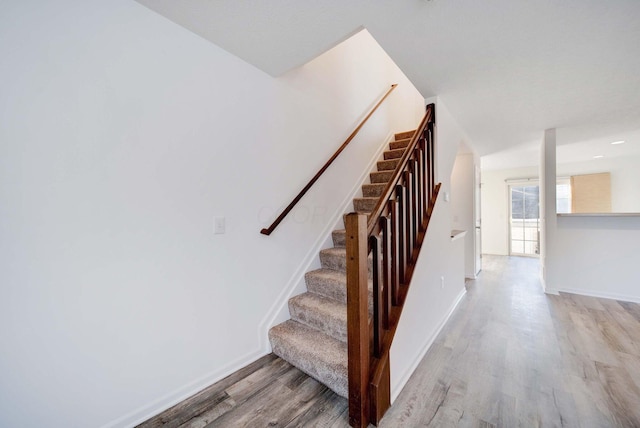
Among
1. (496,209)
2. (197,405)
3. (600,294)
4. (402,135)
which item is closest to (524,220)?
(496,209)

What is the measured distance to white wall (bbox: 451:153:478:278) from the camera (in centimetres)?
429

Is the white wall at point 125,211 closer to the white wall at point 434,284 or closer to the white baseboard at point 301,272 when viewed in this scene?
the white baseboard at point 301,272

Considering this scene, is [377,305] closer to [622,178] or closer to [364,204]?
[364,204]

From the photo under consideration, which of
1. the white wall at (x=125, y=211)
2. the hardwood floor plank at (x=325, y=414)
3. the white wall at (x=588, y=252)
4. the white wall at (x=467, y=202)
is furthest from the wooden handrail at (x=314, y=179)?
the white wall at (x=588, y=252)

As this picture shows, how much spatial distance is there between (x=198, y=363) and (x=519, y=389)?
→ 210cm

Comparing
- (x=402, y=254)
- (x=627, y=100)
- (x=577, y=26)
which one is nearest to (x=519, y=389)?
(x=402, y=254)

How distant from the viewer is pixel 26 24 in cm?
109

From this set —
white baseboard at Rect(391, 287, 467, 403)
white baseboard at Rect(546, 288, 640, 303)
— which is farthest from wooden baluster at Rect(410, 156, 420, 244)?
white baseboard at Rect(546, 288, 640, 303)

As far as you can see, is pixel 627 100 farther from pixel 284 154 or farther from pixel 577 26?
pixel 284 154

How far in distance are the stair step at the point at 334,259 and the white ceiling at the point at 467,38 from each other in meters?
1.62

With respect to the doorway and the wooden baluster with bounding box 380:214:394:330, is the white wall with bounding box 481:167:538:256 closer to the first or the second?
the doorway

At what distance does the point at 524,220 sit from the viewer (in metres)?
6.39

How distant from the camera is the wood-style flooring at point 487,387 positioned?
55.2 inches

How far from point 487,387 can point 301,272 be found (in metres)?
1.56
